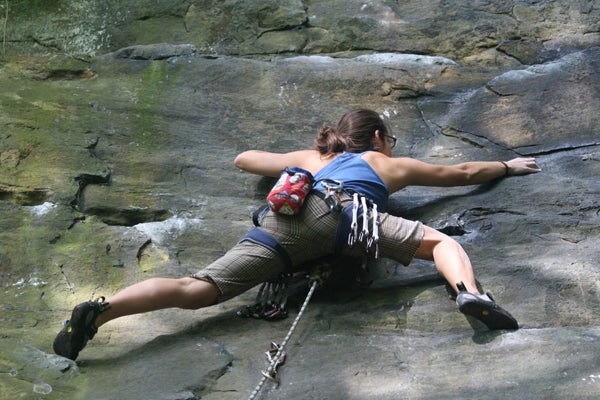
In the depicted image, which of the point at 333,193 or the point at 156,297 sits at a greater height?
the point at 333,193

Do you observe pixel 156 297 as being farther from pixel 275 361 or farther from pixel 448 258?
pixel 448 258

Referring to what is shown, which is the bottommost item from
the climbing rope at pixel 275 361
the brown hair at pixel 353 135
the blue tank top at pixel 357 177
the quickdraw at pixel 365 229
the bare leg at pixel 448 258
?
the climbing rope at pixel 275 361

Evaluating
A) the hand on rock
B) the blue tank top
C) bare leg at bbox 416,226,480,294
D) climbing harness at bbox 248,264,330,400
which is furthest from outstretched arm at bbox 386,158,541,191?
climbing harness at bbox 248,264,330,400

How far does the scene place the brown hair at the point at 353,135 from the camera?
16.3ft

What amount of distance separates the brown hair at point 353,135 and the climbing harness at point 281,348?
92cm

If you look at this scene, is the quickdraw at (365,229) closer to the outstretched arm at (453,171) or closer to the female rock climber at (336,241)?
the female rock climber at (336,241)

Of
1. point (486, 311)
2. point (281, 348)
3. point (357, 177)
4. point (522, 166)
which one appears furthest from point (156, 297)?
point (522, 166)

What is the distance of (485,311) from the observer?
3.72 m

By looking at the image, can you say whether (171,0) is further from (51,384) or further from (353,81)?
(51,384)

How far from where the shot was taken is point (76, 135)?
18.2 feet

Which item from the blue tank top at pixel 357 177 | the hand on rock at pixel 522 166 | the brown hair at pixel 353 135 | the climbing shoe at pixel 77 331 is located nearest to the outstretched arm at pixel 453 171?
the hand on rock at pixel 522 166

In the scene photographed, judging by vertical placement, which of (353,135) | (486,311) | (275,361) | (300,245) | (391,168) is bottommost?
(275,361)

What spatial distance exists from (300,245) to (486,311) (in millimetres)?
1041

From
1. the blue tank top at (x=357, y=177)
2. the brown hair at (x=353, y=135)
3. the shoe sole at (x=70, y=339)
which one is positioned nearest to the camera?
the shoe sole at (x=70, y=339)
